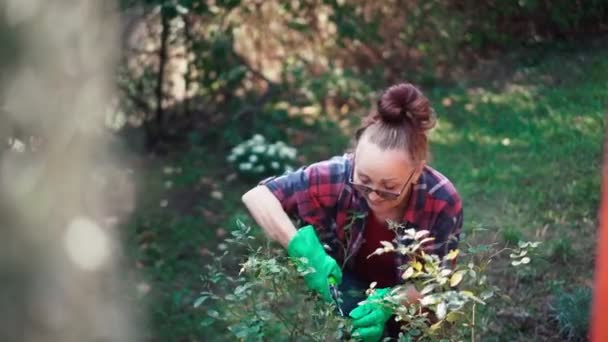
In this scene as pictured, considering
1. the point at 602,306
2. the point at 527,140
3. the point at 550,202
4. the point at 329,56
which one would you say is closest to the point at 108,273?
the point at 602,306

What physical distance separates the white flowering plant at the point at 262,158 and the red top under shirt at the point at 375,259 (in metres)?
2.13

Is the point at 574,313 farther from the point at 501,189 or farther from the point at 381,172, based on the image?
the point at 501,189

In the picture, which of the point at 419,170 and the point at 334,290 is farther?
the point at 419,170

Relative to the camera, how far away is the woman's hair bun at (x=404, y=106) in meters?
2.58

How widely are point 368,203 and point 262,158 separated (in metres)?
2.42

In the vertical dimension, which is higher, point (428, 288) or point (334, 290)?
point (428, 288)

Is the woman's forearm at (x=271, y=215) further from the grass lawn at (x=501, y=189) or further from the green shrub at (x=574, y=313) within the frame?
the green shrub at (x=574, y=313)

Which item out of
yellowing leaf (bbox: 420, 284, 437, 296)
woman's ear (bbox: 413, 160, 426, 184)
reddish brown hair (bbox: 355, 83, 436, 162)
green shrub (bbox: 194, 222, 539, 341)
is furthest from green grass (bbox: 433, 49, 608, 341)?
yellowing leaf (bbox: 420, 284, 437, 296)

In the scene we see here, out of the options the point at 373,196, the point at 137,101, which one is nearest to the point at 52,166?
the point at 373,196

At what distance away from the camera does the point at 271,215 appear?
2.68 m

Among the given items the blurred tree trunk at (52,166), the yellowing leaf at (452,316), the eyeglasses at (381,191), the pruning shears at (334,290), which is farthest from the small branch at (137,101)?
the blurred tree trunk at (52,166)

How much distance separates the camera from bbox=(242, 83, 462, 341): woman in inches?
99.9

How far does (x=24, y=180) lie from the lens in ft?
2.36

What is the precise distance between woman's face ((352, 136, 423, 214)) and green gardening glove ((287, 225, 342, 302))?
208 millimetres
